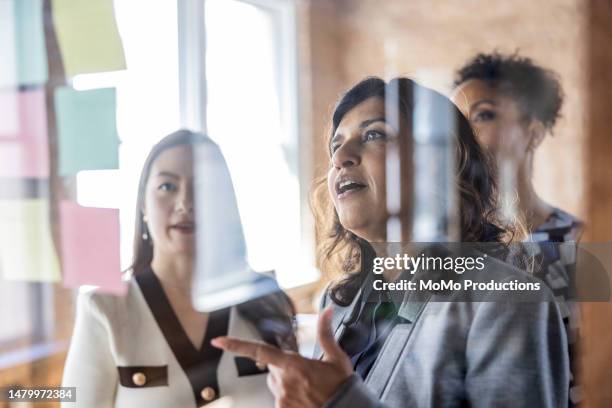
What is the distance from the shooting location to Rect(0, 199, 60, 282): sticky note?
3.78 ft

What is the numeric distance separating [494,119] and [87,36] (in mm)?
719

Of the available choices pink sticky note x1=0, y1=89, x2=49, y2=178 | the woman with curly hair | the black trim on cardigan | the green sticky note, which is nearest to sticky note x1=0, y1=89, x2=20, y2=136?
pink sticky note x1=0, y1=89, x2=49, y2=178

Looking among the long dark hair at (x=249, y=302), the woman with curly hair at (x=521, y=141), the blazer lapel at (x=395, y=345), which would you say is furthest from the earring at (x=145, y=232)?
the woman with curly hair at (x=521, y=141)

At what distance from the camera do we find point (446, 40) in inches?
36.4

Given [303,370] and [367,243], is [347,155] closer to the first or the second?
[367,243]

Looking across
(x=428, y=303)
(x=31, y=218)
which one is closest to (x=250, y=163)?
(x=428, y=303)

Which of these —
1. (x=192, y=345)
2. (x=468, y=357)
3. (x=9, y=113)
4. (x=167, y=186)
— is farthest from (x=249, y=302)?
(x=9, y=113)

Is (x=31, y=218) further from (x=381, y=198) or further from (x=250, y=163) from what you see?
(x=381, y=198)

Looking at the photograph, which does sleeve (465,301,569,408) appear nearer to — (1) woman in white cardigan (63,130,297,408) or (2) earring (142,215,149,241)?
(1) woman in white cardigan (63,130,297,408)

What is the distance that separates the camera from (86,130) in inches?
43.6

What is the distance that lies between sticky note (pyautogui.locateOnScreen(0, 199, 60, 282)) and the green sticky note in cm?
11

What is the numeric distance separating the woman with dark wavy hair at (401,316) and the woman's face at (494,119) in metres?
0.02

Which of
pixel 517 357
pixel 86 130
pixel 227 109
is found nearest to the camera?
pixel 517 357

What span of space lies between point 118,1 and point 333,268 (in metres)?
0.60
